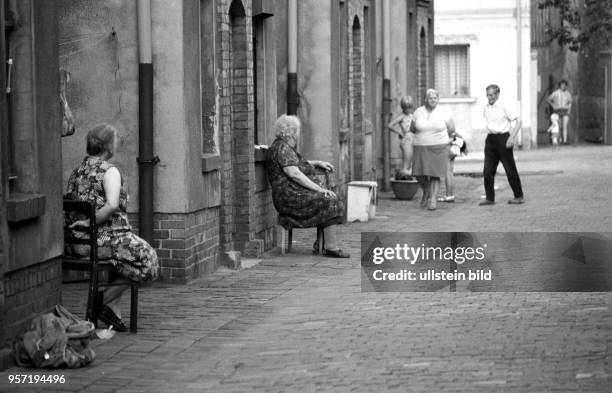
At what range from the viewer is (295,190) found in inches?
615

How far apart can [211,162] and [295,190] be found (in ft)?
5.47

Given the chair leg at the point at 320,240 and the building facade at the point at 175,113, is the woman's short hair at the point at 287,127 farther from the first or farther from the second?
the chair leg at the point at 320,240

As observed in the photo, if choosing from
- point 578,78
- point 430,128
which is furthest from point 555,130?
point 430,128

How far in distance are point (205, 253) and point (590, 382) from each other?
635 cm

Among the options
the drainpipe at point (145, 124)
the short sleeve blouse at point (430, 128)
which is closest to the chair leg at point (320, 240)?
the drainpipe at point (145, 124)

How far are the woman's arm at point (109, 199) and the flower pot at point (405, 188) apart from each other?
14604mm

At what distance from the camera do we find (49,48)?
1017 cm

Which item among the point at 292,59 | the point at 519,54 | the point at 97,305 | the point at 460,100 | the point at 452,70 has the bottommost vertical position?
the point at 97,305

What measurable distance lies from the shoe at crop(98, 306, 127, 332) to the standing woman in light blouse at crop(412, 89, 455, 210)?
12104 mm

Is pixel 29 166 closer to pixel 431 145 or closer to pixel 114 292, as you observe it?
pixel 114 292

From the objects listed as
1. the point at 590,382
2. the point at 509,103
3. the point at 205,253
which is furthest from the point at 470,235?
the point at 509,103

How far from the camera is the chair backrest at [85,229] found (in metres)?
10.2

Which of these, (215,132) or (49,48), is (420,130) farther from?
(49,48)

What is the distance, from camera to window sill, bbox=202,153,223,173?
13984 mm
